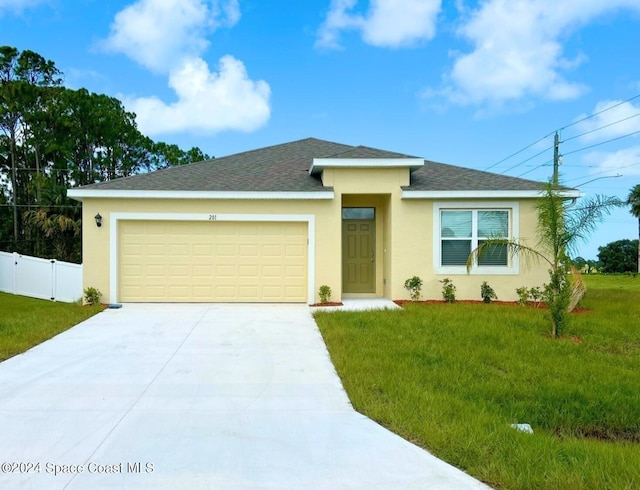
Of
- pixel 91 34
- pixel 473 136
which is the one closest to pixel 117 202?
pixel 91 34

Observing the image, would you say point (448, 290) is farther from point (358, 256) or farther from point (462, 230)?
point (358, 256)

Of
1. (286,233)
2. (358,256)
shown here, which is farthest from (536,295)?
(286,233)

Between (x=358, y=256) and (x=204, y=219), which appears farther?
(x=358, y=256)

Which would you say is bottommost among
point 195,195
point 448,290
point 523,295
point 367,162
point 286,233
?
point 523,295

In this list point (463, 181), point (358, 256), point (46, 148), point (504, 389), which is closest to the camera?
point (504, 389)

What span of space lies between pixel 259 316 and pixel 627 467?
7.40 meters

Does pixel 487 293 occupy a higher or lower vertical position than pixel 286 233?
lower

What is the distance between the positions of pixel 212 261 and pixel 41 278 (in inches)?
224

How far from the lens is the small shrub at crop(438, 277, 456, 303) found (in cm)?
1154

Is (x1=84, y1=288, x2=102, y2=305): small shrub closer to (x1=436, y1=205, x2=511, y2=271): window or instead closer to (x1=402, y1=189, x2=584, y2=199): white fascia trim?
(x1=402, y1=189, x2=584, y2=199): white fascia trim

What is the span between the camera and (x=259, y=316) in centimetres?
983

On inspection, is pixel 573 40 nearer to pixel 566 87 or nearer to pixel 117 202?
pixel 566 87

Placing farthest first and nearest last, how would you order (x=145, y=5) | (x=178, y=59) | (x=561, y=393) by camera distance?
(x=178, y=59) < (x=145, y=5) < (x=561, y=393)

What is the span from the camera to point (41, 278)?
1318 cm
